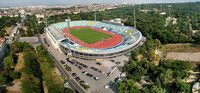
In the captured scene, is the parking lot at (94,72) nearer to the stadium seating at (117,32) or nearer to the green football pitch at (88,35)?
the stadium seating at (117,32)

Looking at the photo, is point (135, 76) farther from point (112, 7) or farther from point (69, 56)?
point (112, 7)

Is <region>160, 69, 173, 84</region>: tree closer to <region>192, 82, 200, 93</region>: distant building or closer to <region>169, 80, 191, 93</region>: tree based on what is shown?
<region>169, 80, 191, 93</region>: tree

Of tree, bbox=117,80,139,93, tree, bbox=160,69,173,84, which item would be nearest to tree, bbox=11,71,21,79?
tree, bbox=117,80,139,93

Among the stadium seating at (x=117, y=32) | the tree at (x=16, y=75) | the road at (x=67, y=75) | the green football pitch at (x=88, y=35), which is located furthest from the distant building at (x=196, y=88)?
the green football pitch at (x=88, y=35)

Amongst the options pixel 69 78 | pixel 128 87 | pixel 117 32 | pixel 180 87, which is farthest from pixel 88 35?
pixel 180 87

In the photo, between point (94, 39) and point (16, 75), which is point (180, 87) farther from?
point (94, 39)

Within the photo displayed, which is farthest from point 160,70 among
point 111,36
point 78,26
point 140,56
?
point 78,26
